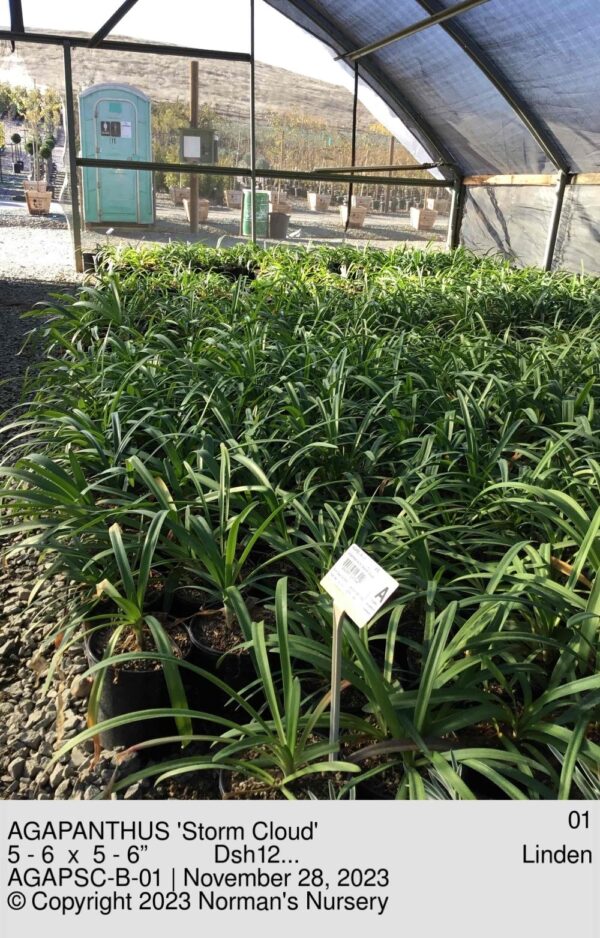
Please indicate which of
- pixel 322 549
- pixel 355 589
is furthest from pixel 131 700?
pixel 355 589

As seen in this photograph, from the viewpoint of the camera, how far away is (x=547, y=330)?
2.91m

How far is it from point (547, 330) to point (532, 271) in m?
2.02

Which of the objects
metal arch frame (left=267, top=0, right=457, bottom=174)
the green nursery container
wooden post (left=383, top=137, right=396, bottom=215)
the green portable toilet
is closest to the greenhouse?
metal arch frame (left=267, top=0, right=457, bottom=174)

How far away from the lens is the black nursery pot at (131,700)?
1228 mm

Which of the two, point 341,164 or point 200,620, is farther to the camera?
point 341,164

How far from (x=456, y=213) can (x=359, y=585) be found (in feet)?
22.2

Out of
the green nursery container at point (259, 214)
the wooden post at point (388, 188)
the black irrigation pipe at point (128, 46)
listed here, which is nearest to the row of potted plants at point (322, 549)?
the black irrigation pipe at point (128, 46)

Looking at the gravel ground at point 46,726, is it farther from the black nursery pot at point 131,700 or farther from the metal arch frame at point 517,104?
the metal arch frame at point 517,104

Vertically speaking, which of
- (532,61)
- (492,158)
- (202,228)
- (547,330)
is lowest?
(547,330)

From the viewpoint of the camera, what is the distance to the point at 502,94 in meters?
5.32

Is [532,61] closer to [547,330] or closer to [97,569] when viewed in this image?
[547,330]

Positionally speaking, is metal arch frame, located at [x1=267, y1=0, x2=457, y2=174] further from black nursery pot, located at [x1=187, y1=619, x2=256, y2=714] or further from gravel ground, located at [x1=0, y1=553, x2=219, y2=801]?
black nursery pot, located at [x1=187, y1=619, x2=256, y2=714]

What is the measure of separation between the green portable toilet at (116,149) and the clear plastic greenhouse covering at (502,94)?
5.99 ft
